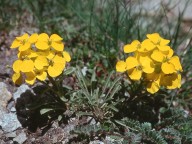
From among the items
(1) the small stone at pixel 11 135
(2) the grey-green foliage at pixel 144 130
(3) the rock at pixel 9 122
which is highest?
(3) the rock at pixel 9 122

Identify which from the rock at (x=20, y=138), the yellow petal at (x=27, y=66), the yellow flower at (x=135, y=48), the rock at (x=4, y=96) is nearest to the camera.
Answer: the yellow petal at (x=27, y=66)

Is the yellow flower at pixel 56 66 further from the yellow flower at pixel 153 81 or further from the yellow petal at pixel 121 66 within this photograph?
the yellow flower at pixel 153 81

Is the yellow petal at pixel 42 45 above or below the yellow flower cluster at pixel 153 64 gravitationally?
above

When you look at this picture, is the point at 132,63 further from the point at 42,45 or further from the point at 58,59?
the point at 42,45

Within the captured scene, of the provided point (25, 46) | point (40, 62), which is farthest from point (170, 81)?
point (25, 46)

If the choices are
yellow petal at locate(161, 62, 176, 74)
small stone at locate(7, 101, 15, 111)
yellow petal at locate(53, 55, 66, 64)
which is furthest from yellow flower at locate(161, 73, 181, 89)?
small stone at locate(7, 101, 15, 111)

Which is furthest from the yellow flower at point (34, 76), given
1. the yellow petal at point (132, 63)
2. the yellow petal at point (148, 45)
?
the yellow petal at point (148, 45)
